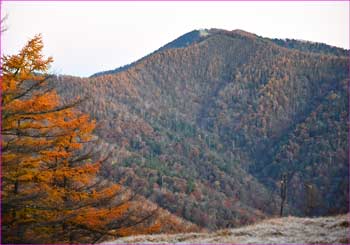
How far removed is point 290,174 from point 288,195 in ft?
73.2

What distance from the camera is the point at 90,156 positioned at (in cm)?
1772

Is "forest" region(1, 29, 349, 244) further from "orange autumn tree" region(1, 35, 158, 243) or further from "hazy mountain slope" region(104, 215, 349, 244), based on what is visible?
"hazy mountain slope" region(104, 215, 349, 244)

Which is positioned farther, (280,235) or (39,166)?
(39,166)

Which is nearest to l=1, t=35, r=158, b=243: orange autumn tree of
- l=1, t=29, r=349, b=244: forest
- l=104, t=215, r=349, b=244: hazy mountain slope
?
l=1, t=29, r=349, b=244: forest

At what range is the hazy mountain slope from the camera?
462 inches

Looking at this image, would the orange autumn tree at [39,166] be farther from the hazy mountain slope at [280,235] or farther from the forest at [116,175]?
the hazy mountain slope at [280,235]

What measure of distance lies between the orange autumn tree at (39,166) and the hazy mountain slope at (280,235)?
3005 mm

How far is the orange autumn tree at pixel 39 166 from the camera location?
1289 cm

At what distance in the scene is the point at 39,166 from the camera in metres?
15.5

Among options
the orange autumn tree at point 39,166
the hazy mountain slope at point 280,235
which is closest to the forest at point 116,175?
the orange autumn tree at point 39,166

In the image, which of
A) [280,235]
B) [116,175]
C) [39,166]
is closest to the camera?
[280,235]

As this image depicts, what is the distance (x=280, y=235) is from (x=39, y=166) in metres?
8.56

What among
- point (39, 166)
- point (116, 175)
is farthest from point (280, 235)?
point (116, 175)

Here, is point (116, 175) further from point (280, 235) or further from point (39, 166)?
point (280, 235)
